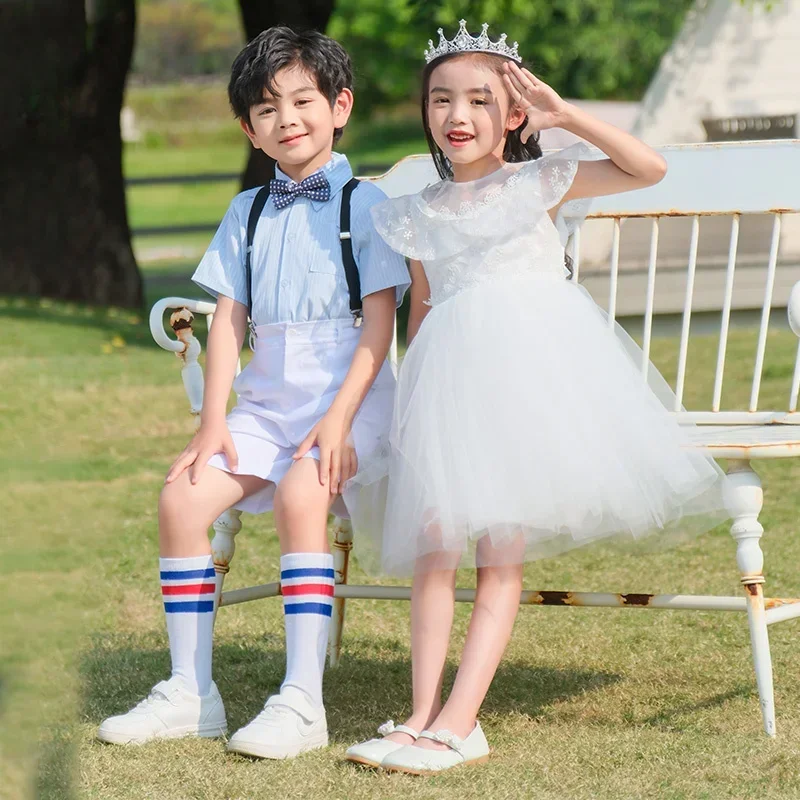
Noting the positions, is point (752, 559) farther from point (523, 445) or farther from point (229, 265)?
point (229, 265)

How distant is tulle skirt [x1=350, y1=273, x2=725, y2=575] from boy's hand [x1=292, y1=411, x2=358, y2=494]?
0.03m

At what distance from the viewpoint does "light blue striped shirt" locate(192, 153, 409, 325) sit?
2289 millimetres

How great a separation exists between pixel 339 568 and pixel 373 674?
0.80 feet

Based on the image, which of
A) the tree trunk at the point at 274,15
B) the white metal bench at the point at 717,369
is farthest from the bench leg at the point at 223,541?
the tree trunk at the point at 274,15

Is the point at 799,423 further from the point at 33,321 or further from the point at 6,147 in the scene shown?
the point at 6,147

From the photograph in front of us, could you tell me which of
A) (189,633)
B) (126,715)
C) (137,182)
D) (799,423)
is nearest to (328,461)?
(189,633)

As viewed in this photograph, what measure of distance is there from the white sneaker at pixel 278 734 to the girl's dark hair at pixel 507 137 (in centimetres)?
102

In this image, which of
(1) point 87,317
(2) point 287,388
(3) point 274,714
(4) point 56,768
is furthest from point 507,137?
(1) point 87,317

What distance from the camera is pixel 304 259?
230 cm

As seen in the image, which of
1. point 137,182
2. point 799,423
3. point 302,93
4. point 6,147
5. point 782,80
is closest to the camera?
point 302,93

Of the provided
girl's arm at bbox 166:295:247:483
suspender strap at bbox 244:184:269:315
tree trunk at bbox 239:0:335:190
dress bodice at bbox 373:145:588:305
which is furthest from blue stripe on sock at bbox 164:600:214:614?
tree trunk at bbox 239:0:335:190

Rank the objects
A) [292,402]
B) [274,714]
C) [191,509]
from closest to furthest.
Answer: [274,714], [191,509], [292,402]

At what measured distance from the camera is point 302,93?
90.4 inches

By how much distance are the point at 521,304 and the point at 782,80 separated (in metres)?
8.55
